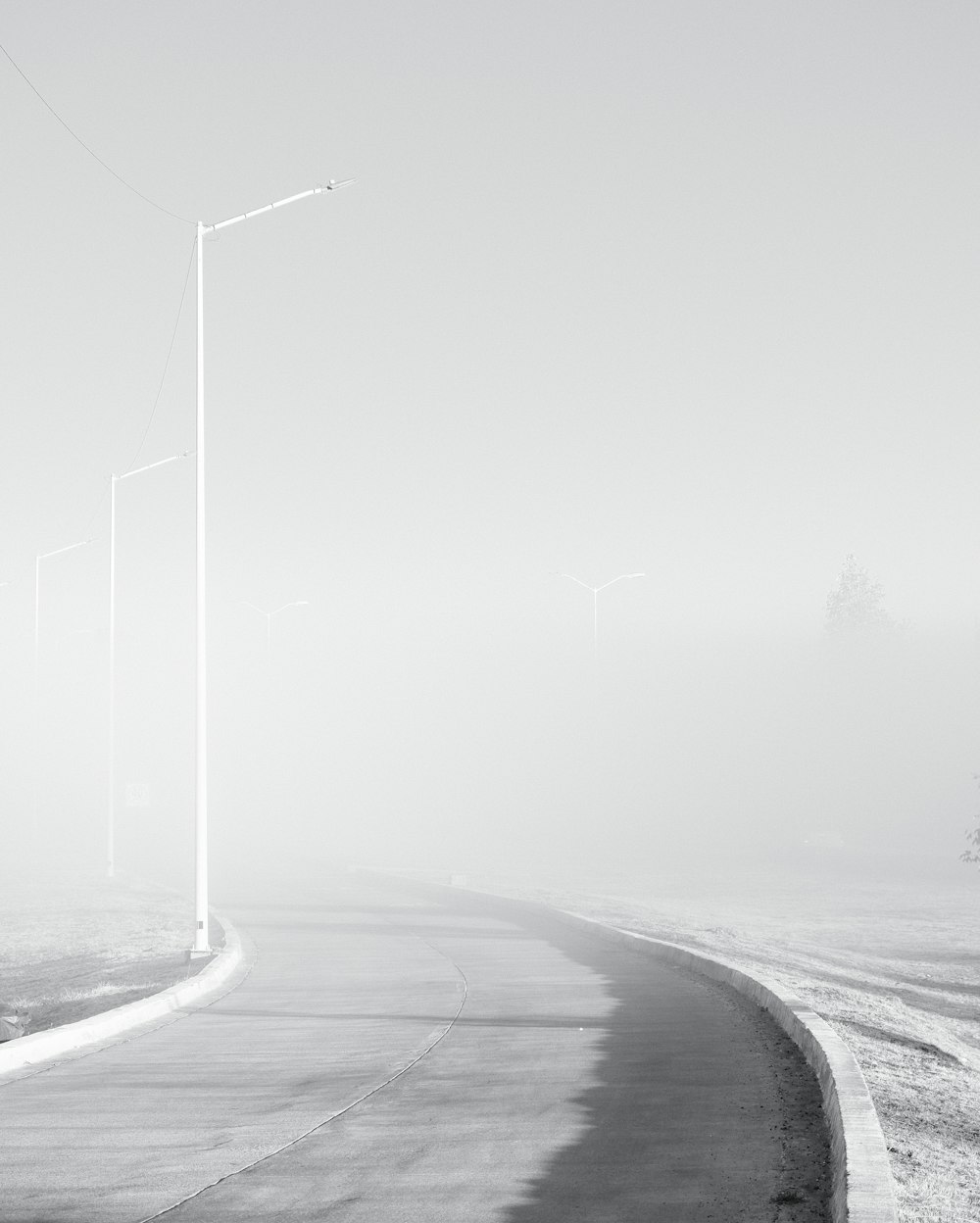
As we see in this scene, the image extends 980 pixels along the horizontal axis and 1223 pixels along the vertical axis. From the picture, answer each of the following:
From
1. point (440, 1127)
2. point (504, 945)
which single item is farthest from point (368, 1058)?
point (504, 945)

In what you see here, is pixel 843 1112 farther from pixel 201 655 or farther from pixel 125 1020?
pixel 201 655

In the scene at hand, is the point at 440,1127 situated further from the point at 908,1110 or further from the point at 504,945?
the point at 504,945

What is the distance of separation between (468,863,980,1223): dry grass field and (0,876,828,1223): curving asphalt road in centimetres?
65

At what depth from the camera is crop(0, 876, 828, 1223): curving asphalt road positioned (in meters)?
8.04

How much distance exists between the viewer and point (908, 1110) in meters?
10.4

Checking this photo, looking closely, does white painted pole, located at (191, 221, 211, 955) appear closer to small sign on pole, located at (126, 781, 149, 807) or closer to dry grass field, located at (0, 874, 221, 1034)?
dry grass field, located at (0, 874, 221, 1034)

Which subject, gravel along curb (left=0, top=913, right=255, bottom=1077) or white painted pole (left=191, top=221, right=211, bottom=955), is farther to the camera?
white painted pole (left=191, top=221, right=211, bottom=955)

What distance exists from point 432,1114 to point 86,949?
56.6 feet

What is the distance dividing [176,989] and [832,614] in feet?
382

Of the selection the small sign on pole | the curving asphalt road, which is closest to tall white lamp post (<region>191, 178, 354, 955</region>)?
the curving asphalt road

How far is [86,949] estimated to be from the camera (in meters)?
26.2

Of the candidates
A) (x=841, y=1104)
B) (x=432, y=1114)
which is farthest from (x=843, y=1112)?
(x=432, y=1114)

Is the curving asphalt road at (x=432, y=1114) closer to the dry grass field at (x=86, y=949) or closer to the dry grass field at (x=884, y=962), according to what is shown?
the dry grass field at (x=884, y=962)

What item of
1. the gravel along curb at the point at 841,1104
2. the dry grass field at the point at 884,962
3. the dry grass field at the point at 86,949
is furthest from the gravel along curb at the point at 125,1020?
the dry grass field at the point at 884,962
